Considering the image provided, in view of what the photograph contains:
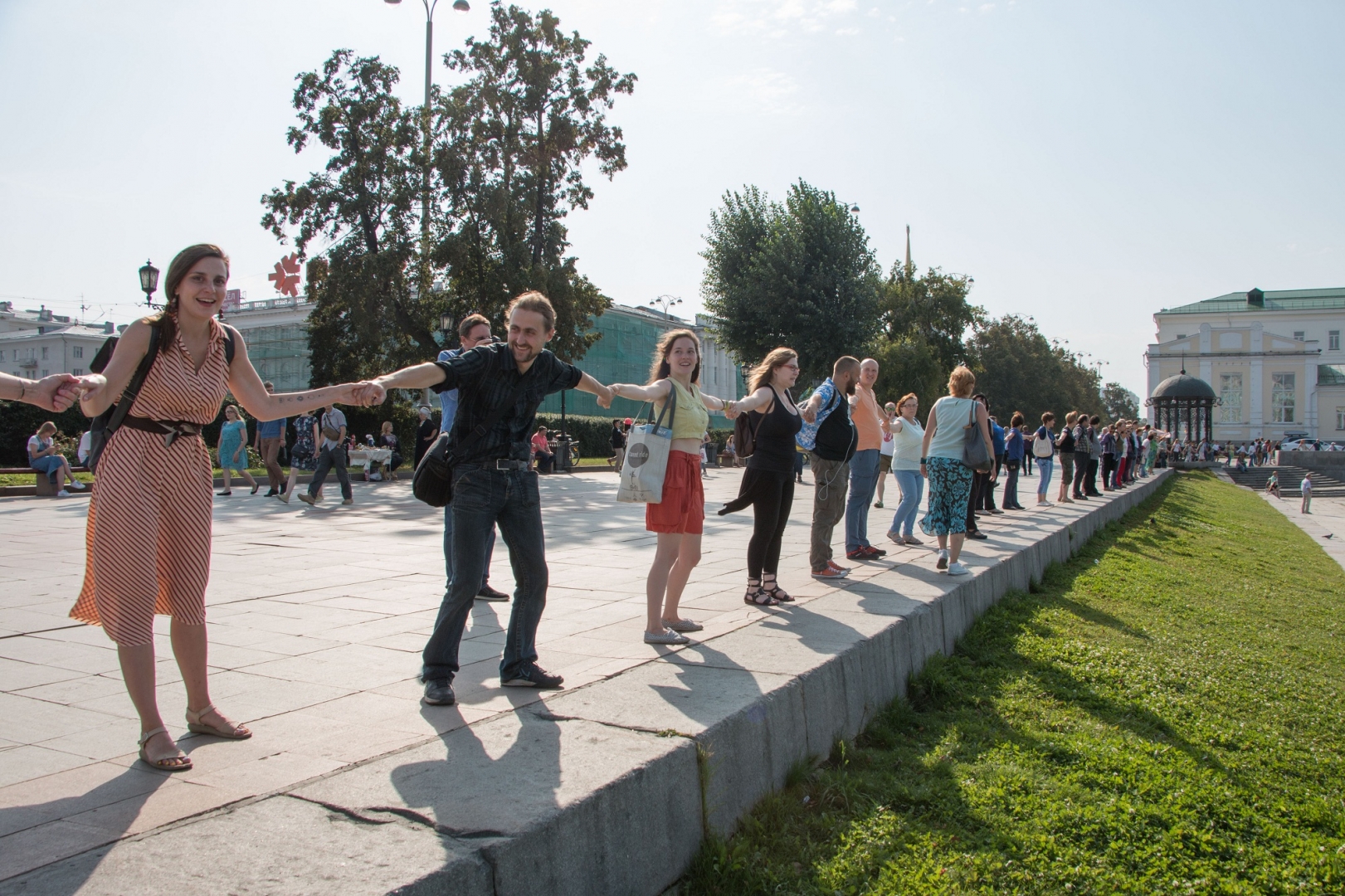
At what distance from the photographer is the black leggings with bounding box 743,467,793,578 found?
606cm

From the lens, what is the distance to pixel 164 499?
322 centimetres

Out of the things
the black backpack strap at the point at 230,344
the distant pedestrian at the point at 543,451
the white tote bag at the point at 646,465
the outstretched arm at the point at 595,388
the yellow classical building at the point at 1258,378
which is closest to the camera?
the black backpack strap at the point at 230,344

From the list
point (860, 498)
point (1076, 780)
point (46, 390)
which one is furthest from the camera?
point (860, 498)

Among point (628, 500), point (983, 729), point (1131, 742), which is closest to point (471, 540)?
point (628, 500)

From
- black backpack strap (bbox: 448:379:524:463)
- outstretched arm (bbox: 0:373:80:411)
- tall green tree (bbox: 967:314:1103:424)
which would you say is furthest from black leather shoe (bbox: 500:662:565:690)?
tall green tree (bbox: 967:314:1103:424)

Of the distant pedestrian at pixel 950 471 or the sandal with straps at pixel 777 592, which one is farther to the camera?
the distant pedestrian at pixel 950 471

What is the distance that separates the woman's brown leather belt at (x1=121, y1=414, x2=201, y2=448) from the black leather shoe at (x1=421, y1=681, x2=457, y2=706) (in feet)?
4.13

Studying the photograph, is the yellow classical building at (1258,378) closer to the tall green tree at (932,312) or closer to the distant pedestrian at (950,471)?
the tall green tree at (932,312)

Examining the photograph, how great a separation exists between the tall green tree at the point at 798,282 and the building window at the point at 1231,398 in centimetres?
7061

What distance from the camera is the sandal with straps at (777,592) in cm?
592

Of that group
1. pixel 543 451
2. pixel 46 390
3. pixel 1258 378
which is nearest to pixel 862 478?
pixel 46 390

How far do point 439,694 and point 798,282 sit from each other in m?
32.1

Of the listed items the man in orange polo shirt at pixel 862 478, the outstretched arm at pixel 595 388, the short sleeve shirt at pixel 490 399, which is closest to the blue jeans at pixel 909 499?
the man in orange polo shirt at pixel 862 478

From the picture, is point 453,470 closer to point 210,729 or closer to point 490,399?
point 490,399
